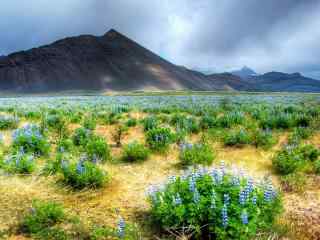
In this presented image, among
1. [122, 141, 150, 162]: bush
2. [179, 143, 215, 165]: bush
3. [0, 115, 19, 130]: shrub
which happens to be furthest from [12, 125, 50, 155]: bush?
[0, 115, 19, 130]: shrub

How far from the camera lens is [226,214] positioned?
394cm

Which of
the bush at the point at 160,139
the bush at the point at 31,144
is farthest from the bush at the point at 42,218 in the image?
the bush at the point at 160,139

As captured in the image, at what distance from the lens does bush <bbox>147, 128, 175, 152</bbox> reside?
9422 mm

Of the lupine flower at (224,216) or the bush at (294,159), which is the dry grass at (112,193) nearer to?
the bush at (294,159)

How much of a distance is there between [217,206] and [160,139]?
5.88 m

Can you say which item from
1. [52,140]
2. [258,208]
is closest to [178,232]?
[258,208]

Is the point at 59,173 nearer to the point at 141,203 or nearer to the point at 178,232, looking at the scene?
the point at 141,203

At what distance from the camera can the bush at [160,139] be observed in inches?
371

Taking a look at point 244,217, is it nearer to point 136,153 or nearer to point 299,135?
point 136,153

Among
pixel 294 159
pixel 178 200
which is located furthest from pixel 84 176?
pixel 294 159

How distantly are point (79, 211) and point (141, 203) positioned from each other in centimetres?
110

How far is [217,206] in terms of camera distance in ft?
13.8

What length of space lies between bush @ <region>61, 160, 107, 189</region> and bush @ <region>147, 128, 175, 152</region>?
9.61 ft

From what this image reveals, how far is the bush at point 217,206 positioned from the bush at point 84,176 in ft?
6.28
